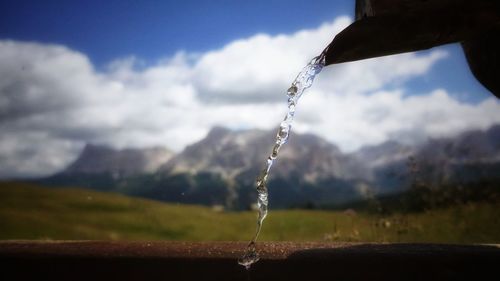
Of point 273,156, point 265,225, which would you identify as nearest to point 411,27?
point 273,156

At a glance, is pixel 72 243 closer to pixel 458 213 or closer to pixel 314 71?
pixel 314 71

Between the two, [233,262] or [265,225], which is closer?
[233,262]

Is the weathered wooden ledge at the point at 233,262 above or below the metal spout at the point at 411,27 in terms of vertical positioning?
below

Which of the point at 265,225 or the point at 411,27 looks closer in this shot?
the point at 411,27

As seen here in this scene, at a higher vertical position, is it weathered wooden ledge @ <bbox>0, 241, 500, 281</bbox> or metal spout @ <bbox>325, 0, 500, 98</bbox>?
metal spout @ <bbox>325, 0, 500, 98</bbox>

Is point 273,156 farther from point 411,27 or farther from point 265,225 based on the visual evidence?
point 265,225

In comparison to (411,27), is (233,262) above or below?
below

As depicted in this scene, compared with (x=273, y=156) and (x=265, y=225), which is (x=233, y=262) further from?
(x=265, y=225)

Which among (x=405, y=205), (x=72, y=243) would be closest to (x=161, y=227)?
(x=405, y=205)
